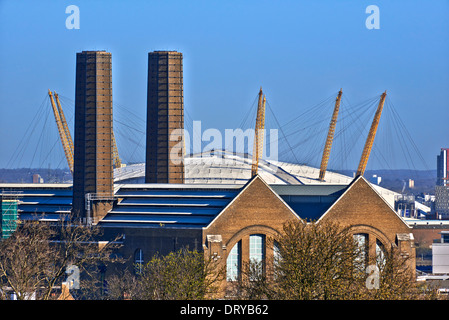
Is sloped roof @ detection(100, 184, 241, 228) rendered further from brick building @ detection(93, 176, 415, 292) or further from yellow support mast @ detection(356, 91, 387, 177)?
yellow support mast @ detection(356, 91, 387, 177)

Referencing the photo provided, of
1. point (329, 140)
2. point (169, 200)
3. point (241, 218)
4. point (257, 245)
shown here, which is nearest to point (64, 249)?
point (169, 200)

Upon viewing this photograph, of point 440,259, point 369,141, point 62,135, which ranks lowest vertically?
point 440,259

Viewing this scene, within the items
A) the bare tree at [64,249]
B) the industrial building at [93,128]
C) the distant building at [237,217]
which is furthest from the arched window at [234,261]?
the industrial building at [93,128]

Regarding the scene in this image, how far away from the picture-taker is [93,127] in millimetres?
113062

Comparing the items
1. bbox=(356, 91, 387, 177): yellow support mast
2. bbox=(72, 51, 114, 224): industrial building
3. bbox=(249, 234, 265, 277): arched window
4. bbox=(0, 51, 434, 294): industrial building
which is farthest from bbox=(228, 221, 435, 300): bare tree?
bbox=(356, 91, 387, 177): yellow support mast

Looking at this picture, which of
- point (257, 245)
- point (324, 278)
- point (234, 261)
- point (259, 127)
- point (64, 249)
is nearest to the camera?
point (324, 278)

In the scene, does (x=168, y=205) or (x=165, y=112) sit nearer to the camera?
(x=168, y=205)

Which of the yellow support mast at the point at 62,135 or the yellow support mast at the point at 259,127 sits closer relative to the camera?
the yellow support mast at the point at 259,127

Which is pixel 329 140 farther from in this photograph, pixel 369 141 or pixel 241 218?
pixel 241 218

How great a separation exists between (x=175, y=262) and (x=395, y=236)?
1567 inches

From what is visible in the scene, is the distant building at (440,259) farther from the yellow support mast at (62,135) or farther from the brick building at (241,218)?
the yellow support mast at (62,135)

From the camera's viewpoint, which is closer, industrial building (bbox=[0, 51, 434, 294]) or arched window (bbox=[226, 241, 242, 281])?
arched window (bbox=[226, 241, 242, 281])

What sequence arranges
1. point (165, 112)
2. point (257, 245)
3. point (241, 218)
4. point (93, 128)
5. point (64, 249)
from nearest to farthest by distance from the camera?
point (257, 245), point (241, 218), point (64, 249), point (93, 128), point (165, 112)

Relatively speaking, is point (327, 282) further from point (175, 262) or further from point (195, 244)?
point (195, 244)
